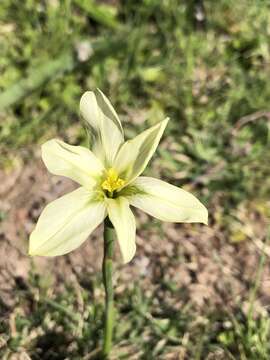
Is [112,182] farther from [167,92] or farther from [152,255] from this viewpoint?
[167,92]

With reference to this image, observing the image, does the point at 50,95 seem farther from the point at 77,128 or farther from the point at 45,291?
the point at 45,291

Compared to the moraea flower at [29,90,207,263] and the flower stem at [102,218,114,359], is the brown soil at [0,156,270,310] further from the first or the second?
the moraea flower at [29,90,207,263]

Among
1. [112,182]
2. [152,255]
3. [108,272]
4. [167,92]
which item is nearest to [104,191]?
[112,182]

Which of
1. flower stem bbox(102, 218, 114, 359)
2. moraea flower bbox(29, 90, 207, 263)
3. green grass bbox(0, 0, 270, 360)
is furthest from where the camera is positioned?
green grass bbox(0, 0, 270, 360)

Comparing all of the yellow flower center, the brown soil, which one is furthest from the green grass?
the yellow flower center

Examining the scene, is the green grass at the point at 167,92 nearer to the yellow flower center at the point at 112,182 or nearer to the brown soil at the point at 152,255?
the brown soil at the point at 152,255

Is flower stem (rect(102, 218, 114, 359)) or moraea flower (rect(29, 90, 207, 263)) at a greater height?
moraea flower (rect(29, 90, 207, 263))

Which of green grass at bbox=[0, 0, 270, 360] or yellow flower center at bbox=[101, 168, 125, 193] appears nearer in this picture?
yellow flower center at bbox=[101, 168, 125, 193]
